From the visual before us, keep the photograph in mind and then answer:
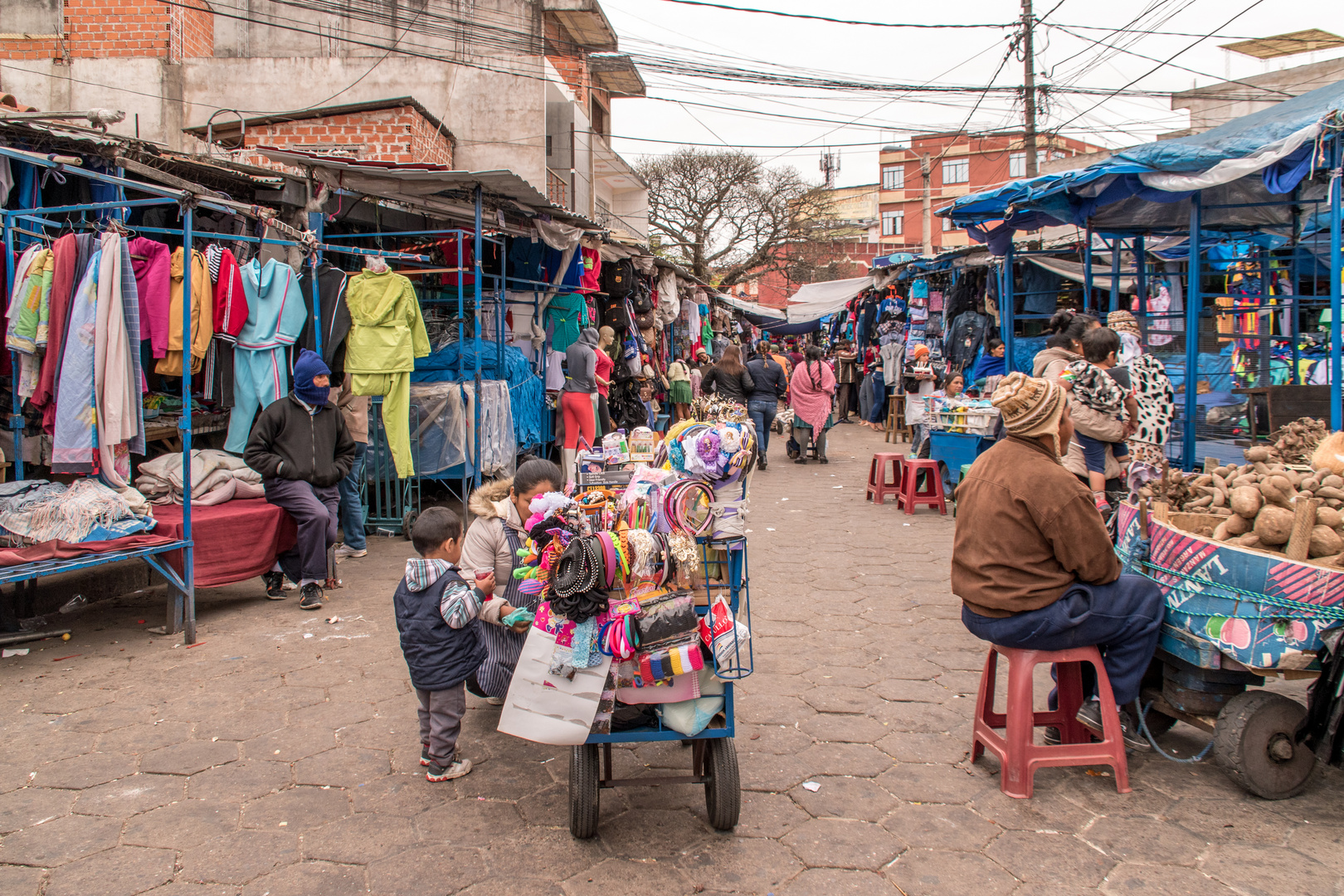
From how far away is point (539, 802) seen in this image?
3.36m

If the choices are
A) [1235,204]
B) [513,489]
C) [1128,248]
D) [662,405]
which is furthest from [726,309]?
[513,489]

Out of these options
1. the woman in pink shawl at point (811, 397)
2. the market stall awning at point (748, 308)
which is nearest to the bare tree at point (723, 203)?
the market stall awning at point (748, 308)

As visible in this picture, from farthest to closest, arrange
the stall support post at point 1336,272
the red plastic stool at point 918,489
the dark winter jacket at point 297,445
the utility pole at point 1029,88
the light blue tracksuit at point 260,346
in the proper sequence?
the utility pole at point 1029,88, the red plastic stool at point 918,489, the light blue tracksuit at point 260,346, the dark winter jacket at point 297,445, the stall support post at point 1336,272

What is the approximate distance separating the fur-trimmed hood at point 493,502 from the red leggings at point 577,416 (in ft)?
19.9

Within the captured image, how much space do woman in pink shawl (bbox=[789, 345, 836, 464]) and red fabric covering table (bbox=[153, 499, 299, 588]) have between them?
8.79 meters

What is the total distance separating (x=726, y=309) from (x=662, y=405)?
11404 millimetres

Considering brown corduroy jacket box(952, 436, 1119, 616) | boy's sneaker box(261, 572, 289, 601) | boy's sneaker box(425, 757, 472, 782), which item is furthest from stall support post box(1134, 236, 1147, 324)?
boy's sneaker box(261, 572, 289, 601)

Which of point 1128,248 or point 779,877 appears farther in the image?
point 1128,248

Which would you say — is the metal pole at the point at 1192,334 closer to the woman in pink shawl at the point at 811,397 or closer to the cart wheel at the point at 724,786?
the cart wheel at the point at 724,786

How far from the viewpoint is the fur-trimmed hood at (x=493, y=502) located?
3.73 m

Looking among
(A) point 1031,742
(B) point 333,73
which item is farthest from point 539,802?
(B) point 333,73

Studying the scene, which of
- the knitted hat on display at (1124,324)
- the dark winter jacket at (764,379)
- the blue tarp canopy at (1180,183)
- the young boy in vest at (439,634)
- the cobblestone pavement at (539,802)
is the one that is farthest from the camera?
the dark winter jacket at (764,379)

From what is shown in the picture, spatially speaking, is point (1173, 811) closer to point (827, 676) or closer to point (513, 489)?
point (827, 676)

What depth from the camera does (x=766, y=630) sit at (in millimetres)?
5496
